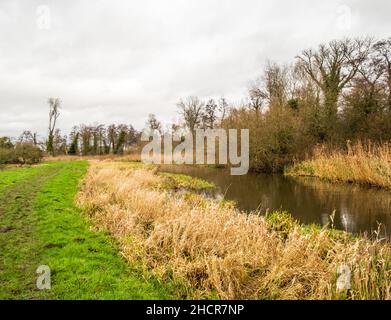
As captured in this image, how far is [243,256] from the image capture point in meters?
4.82

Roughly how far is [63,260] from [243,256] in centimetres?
288

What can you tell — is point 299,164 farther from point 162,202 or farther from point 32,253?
point 32,253

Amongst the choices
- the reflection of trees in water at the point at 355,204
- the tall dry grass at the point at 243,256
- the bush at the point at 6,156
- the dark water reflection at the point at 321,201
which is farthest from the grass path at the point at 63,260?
the bush at the point at 6,156

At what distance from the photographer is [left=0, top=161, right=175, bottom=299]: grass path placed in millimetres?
4078

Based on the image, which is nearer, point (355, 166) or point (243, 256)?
point (243, 256)

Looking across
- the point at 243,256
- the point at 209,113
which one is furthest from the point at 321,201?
the point at 209,113

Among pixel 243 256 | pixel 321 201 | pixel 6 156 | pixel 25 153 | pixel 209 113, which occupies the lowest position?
pixel 321 201

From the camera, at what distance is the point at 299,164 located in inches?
809

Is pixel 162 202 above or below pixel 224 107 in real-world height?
below

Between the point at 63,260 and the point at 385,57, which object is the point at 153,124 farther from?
the point at 63,260

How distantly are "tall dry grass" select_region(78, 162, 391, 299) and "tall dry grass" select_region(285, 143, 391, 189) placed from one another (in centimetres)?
842

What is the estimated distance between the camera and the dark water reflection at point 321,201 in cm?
880
